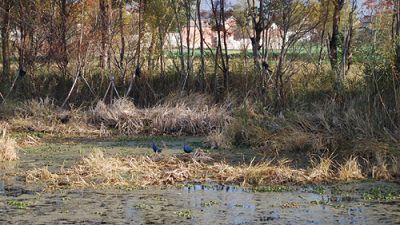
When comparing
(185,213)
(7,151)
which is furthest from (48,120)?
(185,213)

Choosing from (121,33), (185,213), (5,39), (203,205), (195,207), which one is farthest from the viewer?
(5,39)

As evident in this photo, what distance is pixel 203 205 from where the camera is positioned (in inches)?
337

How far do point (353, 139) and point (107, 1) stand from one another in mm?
9023

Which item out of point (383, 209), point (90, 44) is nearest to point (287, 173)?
point (383, 209)

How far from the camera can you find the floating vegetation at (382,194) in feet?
29.4

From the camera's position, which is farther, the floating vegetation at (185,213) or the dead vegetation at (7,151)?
the dead vegetation at (7,151)

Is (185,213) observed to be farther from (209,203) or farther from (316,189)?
(316,189)

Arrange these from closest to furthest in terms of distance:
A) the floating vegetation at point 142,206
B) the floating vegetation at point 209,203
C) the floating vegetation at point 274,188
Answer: the floating vegetation at point 142,206, the floating vegetation at point 209,203, the floating vegetation at point 274,188

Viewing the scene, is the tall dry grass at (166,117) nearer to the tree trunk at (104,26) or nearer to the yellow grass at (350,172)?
the tree trunk at (104,26)

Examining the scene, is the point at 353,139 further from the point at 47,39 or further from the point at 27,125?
the point at 47,39

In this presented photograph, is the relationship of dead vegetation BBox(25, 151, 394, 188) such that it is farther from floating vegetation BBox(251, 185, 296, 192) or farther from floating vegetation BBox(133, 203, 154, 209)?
floating vegetation BBox(133, 203, 154, 209)

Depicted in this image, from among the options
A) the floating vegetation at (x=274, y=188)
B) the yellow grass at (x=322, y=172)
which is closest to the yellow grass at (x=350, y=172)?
the yellow grass at (x=322, y=172)

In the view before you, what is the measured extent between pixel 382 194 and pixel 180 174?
286 cm

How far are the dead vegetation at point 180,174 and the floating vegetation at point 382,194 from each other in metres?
0.78
